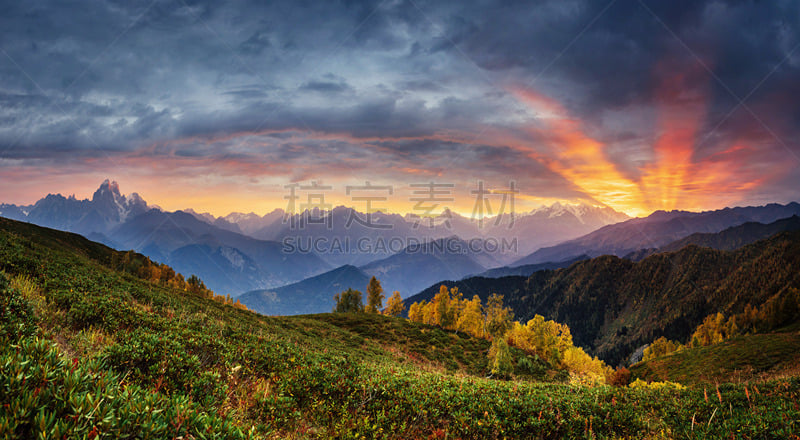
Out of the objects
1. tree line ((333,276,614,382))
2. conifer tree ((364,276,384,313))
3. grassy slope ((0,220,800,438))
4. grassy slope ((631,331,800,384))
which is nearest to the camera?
grassy slope ((0,220,800,438))

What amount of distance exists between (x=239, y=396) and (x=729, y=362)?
263 ft

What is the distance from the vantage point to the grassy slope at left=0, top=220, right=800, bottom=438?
3.20 meters

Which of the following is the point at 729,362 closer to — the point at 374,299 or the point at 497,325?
the point at 497,325

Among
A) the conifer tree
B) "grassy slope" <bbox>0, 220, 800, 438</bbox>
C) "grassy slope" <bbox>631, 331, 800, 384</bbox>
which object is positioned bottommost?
"grassy slope" <bbox>631, 331, 800, 384</bbox>

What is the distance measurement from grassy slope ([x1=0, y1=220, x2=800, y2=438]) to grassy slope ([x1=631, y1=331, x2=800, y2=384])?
51.3 m

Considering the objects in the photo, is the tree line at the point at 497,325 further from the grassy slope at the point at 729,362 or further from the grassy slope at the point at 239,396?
the grassy slope at the point at 239,396

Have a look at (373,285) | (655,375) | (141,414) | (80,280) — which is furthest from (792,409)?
(373,285)

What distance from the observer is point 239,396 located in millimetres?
6770

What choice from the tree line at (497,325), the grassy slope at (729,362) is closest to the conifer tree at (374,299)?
the tree line at (497,325)

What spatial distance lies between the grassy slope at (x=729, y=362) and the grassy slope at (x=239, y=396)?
168 feet

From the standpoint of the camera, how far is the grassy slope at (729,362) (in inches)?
1869

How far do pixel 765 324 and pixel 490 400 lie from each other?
17374cm

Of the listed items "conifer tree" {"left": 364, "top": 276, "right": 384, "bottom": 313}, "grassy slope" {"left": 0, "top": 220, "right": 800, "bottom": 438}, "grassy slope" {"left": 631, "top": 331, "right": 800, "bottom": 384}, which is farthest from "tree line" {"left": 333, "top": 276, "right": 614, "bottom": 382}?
"grassy slope" {"left": 0, "top": 220, "right": 800, "bottom": 438}

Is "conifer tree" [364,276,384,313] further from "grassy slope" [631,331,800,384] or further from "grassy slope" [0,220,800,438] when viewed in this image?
"grassy slope" [0,220,800,438]
